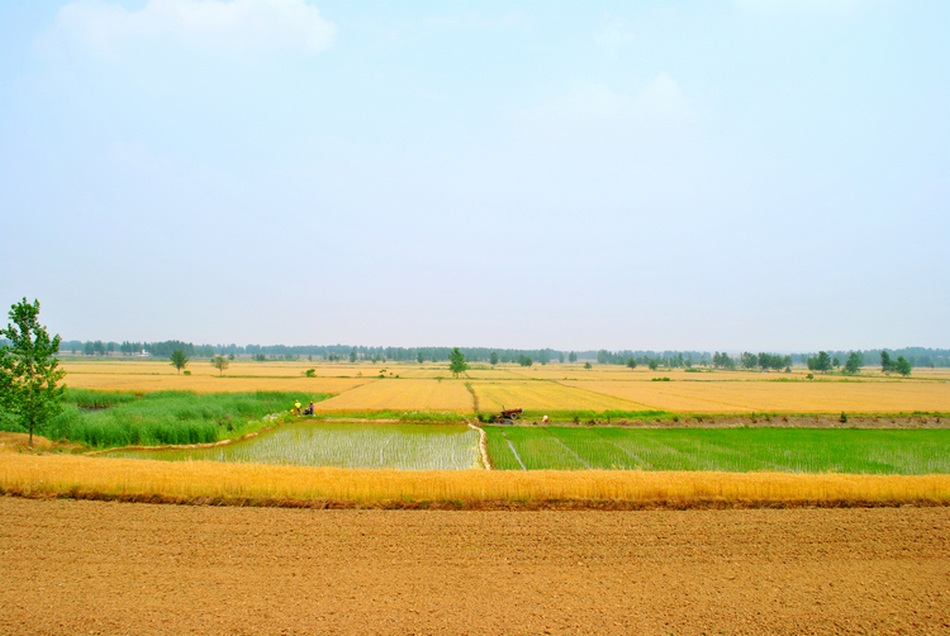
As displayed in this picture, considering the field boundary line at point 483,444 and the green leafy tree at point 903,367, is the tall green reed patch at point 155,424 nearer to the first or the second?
the field boundary line at point 483,444

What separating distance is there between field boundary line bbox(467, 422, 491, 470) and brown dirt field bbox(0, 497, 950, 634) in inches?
374

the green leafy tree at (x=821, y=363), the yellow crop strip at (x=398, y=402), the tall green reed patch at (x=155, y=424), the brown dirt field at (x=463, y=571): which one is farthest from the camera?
the green leafy tree at (x=821, y=363)

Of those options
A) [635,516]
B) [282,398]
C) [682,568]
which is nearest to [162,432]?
[282,398]

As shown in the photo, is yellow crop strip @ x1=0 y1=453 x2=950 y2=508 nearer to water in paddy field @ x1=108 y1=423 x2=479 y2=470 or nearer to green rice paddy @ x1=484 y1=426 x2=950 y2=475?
green rice paddy @ x1=484 y1=426 x2=950 y2=475

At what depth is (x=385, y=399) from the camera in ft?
165

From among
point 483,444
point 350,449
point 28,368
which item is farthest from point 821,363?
point 28,368

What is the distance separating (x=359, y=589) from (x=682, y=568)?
637 centimetres

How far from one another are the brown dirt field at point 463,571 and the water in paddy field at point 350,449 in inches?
397

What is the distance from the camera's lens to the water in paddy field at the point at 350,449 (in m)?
23.2

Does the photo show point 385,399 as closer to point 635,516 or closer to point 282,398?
→ point 282,398

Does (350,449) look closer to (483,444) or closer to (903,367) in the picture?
(483,444)

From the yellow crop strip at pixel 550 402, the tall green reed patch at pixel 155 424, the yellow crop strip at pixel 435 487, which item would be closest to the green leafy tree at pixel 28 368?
the tall green reed patch at pixel 155 424

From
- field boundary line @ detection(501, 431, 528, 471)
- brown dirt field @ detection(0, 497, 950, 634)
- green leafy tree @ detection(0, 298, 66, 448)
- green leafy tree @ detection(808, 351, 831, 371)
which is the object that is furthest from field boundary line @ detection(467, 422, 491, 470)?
green leafy tree @ detection(808, 351, 831, 371)

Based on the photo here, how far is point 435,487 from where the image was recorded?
571 inches
